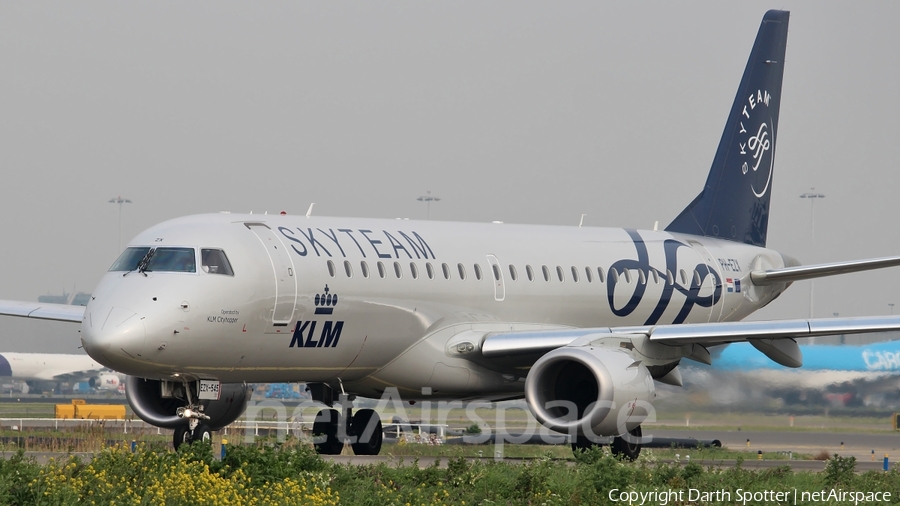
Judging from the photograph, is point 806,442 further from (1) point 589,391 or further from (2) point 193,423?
(2) point 193,423

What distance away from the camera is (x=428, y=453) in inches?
1029

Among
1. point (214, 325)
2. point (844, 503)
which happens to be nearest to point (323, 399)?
point (214, 325)

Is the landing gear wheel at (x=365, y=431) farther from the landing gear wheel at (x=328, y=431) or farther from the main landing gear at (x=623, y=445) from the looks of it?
the main landing gear at (x=623, y=445)

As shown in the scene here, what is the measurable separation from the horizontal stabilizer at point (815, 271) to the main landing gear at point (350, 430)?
10081 millimetres

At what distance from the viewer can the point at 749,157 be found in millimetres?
33125

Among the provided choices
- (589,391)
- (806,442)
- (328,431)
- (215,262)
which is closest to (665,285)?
(589,391)

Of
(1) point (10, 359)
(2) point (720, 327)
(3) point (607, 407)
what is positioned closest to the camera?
(3) point (607, 407)

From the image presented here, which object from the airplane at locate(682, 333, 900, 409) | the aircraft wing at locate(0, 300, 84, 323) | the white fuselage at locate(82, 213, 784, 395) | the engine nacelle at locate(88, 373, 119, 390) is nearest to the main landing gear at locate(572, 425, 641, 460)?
the white fuselage at locate(82, 213, 784, 395)

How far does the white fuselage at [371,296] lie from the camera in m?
19.5

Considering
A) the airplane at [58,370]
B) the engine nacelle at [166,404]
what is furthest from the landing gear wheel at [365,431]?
the airplane at [58,370]

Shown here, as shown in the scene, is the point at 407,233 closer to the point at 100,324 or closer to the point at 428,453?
the point at 428,453

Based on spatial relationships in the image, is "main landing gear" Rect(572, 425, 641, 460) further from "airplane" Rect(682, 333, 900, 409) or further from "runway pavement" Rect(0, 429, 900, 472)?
"airplane" Rect(682, 333, 900, 409)

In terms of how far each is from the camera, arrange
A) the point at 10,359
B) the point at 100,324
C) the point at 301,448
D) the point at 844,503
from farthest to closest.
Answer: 1. the point at 10,359
2. the point at 100,324
3. the point at 301,448
4. the point at 844,503

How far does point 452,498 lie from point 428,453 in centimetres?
1089
